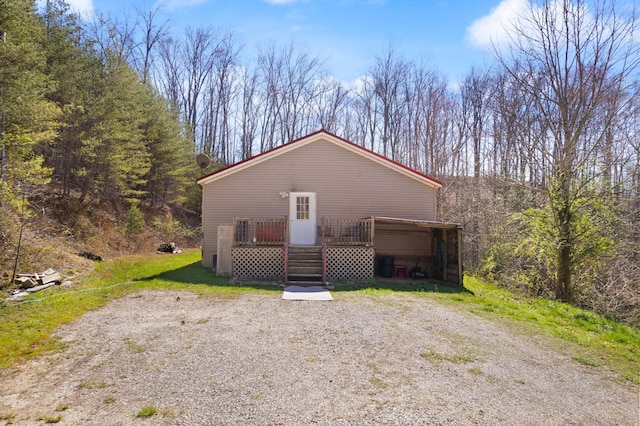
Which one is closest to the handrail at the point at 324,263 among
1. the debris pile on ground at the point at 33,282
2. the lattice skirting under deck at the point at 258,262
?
the lattice skirting under deck at the point at 258,262

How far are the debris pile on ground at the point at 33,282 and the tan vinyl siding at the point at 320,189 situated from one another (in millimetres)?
5046

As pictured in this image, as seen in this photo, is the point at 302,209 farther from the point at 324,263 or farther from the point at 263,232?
the point at 324,263

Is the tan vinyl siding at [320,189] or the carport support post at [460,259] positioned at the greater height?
the tan vinyl siding at [320,189]

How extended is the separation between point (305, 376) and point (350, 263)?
296 inches

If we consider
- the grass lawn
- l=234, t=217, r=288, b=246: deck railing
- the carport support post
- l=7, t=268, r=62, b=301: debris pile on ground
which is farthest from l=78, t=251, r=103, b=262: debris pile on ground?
the carport support post

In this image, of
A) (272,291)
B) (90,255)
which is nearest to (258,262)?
(272,291)

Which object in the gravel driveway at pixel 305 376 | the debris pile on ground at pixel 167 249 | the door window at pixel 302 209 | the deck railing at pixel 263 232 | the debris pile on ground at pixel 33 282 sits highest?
the door window at pixel 302 209

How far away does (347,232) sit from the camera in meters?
13.3

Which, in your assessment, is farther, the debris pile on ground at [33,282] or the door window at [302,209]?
the door window at [302,209]

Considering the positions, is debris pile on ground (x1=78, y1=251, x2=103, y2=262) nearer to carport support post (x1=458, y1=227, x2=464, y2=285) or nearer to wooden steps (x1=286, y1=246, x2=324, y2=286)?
wooden steps (x1=286, y1=246, x2=324, y2=286)

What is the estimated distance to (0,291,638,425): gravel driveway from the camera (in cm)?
363

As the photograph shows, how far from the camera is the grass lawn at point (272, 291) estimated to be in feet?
18.3

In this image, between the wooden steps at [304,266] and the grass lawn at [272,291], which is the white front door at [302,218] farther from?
the grass lawn at [272,291]

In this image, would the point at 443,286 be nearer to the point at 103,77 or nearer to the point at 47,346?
the point at 47,346
